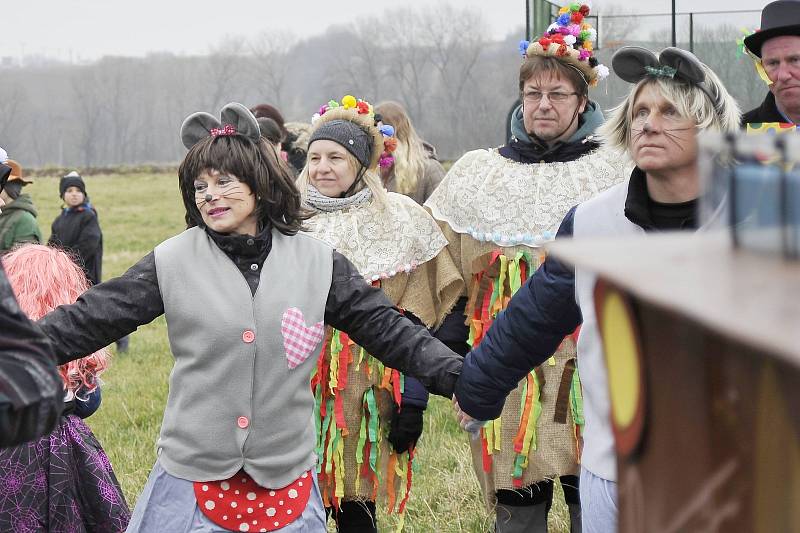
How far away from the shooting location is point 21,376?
1.66 meters

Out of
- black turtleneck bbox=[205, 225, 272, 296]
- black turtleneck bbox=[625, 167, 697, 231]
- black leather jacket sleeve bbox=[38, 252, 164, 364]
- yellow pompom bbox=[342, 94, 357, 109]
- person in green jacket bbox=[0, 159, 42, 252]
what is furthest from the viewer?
person in green jacket bbox=[0, 159, 42, 252]

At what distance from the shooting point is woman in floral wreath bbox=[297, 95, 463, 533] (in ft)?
12.9

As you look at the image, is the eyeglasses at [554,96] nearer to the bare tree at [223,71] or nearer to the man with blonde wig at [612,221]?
the man with blonde wig at [612,221]

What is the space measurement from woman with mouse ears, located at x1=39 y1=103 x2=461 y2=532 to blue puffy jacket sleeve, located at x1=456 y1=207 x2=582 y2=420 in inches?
3.4

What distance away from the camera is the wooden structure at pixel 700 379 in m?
0.85

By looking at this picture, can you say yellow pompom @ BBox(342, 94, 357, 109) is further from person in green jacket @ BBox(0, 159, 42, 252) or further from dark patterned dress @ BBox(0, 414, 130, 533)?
person in green jacket @ BBox(0, 159, 42, 252)

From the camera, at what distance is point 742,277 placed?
2.96ft

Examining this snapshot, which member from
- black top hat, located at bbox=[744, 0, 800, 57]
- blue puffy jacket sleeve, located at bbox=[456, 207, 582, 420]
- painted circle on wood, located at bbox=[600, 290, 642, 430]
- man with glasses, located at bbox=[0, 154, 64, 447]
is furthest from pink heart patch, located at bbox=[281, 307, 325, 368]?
black top hat, located at bbox=[744, 0, 800, 57]

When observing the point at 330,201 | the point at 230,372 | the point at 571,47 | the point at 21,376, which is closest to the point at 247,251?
the point at 230,372

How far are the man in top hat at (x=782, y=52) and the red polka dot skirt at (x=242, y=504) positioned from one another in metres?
1.91

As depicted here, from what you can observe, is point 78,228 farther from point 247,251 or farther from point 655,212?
point 655,212

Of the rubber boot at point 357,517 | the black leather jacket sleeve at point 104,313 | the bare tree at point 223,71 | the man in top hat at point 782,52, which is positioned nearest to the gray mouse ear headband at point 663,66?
the man in top hat at point 782,52

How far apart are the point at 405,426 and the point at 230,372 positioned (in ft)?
4.13

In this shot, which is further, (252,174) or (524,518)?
(524,518)
